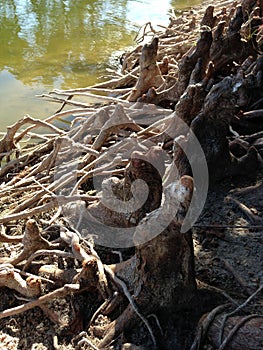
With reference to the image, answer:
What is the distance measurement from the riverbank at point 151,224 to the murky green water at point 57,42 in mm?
2327

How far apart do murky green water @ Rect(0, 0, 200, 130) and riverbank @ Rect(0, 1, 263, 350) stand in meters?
2.33

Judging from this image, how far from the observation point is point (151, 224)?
1691 mm

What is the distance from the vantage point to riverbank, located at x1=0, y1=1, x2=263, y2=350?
1.82 m

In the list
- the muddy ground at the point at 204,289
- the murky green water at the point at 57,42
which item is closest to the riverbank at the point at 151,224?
the muddy ground at the point at 204,289

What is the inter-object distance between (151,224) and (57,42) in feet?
24.1

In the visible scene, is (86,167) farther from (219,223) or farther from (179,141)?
(219,223)

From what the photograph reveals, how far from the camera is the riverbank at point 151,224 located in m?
1.82

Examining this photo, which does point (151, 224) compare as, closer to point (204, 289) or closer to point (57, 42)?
point (204, 289)

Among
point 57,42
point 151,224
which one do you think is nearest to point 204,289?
point 151,224

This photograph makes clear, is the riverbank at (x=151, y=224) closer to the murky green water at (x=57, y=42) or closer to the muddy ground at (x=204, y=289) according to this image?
the muddy ground at (x=204, y=289)

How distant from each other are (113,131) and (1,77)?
3982mm

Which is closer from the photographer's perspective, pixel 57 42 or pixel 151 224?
pixel 151 224

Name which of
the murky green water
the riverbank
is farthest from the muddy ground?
the murky green water

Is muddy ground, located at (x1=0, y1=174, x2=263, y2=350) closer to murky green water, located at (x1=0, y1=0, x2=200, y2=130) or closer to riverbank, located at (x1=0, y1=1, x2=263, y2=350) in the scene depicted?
riverbank, located at (x1=0, y1=1, x2=263, y2=350)
